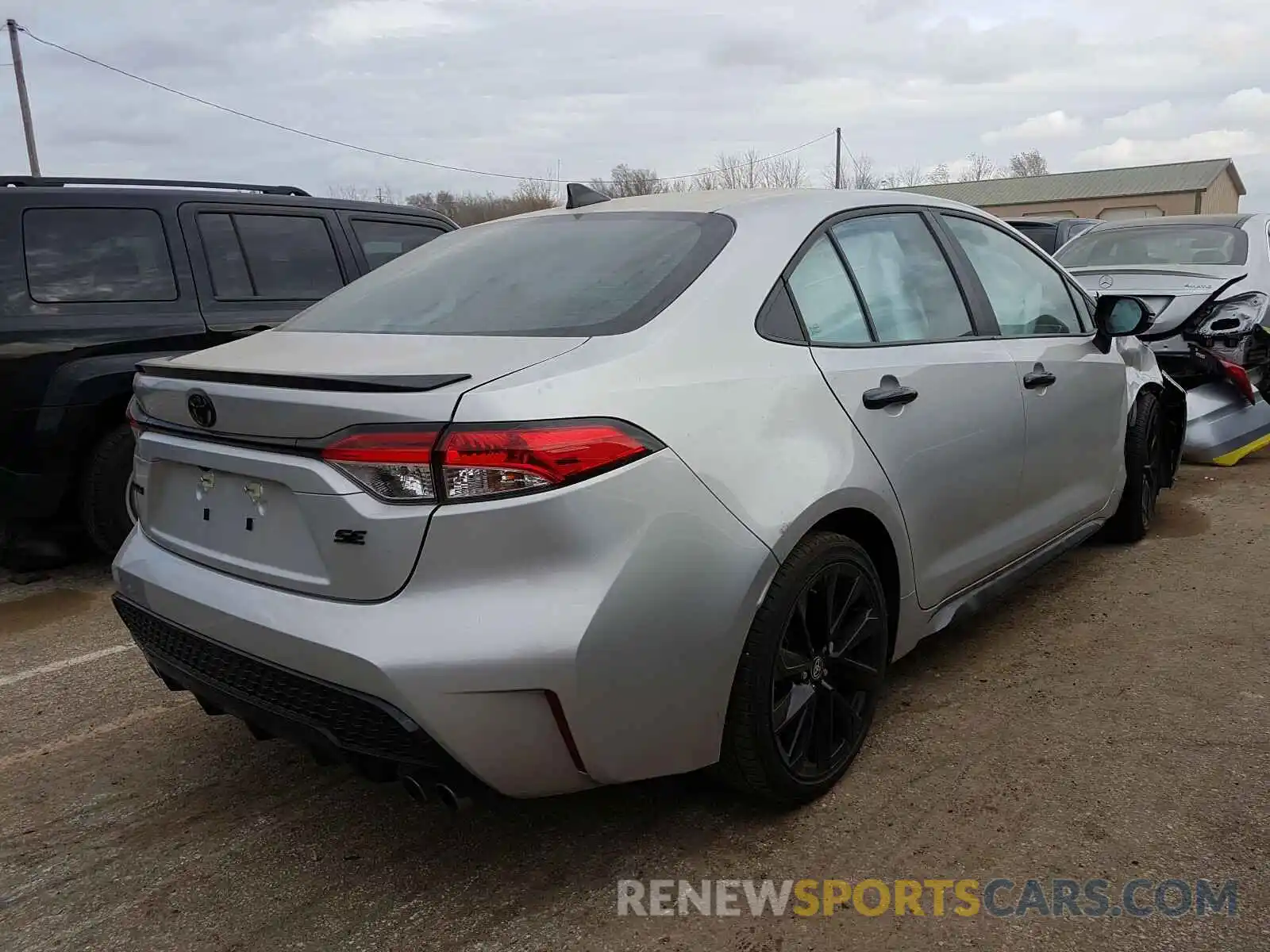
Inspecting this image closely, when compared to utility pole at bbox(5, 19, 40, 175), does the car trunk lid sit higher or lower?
lower

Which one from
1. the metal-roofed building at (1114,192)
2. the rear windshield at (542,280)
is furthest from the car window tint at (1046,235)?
the metal-roofed building at (1114,192)

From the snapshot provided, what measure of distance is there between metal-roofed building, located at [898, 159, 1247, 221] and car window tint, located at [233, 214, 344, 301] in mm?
45946

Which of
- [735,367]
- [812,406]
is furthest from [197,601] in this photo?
[812,406]

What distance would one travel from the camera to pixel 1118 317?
401 centimetres

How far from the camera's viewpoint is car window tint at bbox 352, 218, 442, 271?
19.1 ft

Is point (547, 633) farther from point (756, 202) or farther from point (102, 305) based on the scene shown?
point (102, 305)

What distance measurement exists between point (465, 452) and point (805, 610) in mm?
1019

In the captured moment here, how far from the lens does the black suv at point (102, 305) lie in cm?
438

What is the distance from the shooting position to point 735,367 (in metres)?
2.37

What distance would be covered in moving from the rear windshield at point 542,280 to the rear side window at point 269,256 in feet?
7.55

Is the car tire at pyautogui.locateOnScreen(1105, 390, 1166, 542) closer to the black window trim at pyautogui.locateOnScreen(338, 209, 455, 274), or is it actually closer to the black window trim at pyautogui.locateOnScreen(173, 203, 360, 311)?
the black window trim at pyautogui.locateOnScreen(338, 209, 455, 274)

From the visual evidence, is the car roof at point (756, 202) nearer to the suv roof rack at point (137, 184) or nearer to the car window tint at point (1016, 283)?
the car window tint at point (1016, 283)

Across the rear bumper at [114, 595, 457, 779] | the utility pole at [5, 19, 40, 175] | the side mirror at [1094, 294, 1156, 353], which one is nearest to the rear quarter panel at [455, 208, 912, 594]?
the rear bumper at [114, 595, 457, 779]

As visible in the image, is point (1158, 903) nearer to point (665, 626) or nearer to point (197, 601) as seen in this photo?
point (665, 626)
